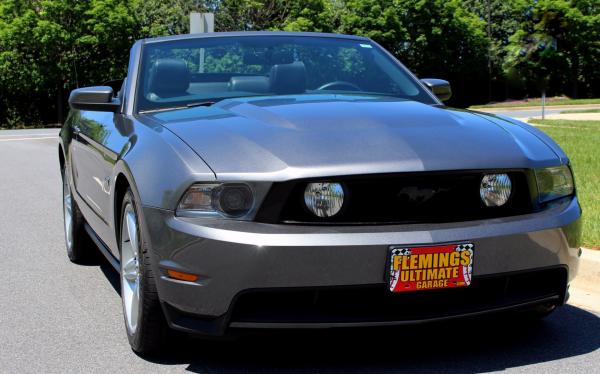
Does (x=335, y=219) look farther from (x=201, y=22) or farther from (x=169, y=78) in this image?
(x=201, y=22)

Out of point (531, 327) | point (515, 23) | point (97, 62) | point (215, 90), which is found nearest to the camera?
point (531, 327)

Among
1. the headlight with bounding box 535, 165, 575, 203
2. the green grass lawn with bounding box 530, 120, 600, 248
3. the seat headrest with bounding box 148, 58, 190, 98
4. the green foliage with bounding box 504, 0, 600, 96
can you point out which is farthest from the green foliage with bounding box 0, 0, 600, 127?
the headlight with bounding box 535, 165, 575, 203

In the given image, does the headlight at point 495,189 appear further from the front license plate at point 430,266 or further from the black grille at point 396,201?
the front license plate at point 430,266

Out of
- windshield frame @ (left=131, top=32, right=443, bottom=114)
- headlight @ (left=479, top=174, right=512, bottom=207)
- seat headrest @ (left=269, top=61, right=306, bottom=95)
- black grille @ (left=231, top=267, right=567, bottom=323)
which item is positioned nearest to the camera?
black grille @ (left=231, top=267, right=567, bottom=323)

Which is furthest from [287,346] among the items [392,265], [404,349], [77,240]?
[77,240]

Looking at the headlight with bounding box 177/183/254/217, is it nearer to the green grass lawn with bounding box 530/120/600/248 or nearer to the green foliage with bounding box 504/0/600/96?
the green grass lawn with bounding box 530/120/600/248

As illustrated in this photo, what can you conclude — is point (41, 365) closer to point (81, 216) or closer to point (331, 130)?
point (331, 130)

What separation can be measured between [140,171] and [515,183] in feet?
5.20

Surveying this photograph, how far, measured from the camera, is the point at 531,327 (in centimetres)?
434

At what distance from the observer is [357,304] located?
3.47 metres

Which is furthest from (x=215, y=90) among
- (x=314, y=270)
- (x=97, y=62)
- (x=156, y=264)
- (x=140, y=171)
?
(x=97, y=62)

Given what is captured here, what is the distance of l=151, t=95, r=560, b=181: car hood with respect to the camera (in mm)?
3434

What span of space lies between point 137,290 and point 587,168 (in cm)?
786

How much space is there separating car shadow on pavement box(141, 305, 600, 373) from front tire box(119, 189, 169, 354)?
13cm
